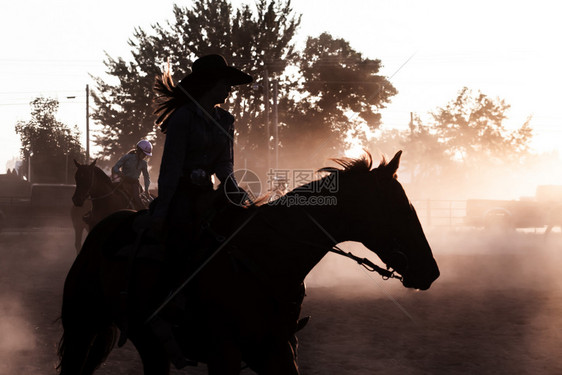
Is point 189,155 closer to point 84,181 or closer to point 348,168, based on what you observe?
point 348,168

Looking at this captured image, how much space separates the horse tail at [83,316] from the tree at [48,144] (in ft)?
190

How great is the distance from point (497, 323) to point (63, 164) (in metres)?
59.1

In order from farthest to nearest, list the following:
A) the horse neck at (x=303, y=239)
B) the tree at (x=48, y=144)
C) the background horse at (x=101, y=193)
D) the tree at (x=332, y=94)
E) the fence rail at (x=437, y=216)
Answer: the tree at (x=48, y=144)
the tree at (x=332, y=94)
the fence rail at (x=437, y=216)
the background horse at (x=101, y=193)
the horse neck at (x=303, y=239)

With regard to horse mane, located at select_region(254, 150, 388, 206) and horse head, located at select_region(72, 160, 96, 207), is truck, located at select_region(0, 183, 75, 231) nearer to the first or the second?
horse head, located at select_region(72, 160, 96, 207)

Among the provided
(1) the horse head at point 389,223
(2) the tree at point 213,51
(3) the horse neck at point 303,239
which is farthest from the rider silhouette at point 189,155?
(2) the tree at point 213,51

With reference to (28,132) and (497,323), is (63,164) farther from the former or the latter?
(497,323)

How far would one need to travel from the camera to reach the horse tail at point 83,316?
4973 millimetres

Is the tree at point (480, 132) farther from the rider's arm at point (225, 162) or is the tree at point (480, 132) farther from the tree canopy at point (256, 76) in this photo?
the rider's arm at point (225, 162)

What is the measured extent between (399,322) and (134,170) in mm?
6082

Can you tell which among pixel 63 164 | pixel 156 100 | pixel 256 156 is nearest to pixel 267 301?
pixel 156 100

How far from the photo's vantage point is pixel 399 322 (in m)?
9.26

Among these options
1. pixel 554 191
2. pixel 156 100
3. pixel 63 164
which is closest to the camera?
pixel 156 100

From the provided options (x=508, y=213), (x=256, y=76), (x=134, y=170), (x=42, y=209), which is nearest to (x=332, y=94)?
(x=256, y=76)

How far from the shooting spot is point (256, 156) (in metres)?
42.8
